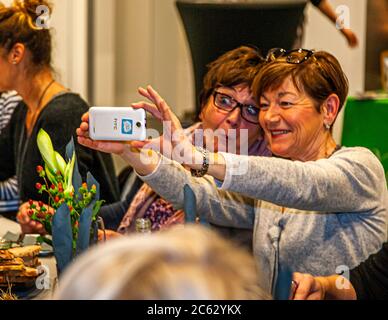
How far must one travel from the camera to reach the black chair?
1700 millimetres

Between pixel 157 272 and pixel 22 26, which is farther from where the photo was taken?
pixel 22 26

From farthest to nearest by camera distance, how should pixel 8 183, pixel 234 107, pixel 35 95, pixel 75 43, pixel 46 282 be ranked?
pixel 75 43 → pixel 8 183 → pixel 35 95 → pixel 234 107 → pixel 46 282

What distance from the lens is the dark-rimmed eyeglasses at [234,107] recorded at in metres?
1.53

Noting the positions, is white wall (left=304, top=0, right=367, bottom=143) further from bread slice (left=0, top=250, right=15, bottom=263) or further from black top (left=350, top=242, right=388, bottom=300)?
bread slice (left=0, top=250, right=15, bottom=263)

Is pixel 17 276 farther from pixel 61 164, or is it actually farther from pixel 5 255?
pixel 61 164

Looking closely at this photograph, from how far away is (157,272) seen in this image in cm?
52

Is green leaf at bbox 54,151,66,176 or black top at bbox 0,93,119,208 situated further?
black top at bbox 0,93,119,208

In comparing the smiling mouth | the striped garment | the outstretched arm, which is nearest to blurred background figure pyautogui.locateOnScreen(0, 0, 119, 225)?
the striped garment

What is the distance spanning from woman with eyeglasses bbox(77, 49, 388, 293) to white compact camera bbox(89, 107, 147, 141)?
0.13 ft

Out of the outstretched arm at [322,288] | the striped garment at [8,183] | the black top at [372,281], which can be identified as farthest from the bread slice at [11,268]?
the striped garment at [8,183]

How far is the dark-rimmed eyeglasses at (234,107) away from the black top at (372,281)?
0.36 meters

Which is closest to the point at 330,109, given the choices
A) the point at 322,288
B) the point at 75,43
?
the point at 322,288

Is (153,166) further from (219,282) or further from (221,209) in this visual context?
(219,282)

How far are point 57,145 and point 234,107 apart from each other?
1.24 ft
